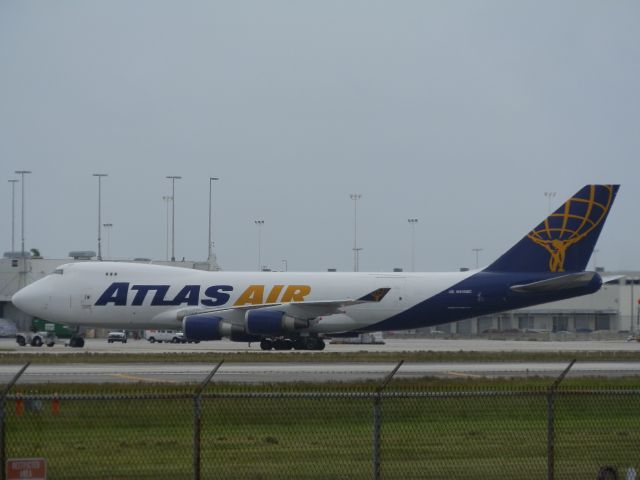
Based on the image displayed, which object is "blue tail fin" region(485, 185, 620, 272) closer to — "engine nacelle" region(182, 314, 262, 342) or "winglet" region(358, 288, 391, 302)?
"winglet" region(358, 288, 391, 302)

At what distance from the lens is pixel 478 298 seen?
55375 mm

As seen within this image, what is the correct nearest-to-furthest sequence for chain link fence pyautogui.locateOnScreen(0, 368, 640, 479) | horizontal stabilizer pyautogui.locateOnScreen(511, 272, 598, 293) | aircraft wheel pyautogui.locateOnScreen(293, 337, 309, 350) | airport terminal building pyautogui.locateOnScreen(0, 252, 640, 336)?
chain link fence pyautogui.locateOnScreen(0, 368, 640, 479), horizontal stabilizer pyautogui.locateOnScreen(511, 272, 598, 293), aircraft wheel pyautogui.locateOnScreen(293, 337, 309, 350), airport terminal building pyautogui.locateOnScreen(0, 252, 640, 336)

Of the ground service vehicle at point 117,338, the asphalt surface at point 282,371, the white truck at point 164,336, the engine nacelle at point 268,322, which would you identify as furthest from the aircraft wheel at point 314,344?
the ground service vehicle at point 117,338

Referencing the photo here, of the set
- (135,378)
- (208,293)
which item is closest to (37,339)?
(208,293)

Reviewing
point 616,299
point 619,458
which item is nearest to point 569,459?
point 619,458

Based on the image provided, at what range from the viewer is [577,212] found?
55.3 metres

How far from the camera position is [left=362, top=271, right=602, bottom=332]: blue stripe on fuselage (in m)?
55.2

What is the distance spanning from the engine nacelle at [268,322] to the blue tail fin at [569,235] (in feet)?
37.3

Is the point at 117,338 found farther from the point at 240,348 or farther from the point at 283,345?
the point at 283,345

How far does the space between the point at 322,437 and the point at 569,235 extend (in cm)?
3748

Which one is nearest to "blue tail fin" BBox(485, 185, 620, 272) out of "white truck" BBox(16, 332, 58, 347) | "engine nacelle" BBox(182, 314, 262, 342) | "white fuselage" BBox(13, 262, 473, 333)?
"white fuselage" BBox(13, 262, 473, 333)

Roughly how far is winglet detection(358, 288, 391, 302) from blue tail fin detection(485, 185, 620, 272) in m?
6.41

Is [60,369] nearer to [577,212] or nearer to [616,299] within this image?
[577,212]

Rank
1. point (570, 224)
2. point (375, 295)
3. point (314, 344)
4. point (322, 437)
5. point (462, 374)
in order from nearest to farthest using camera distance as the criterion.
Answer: point (322, 437), point (462, 374), point (375, 295), point (570, 224), point (314, 344)
